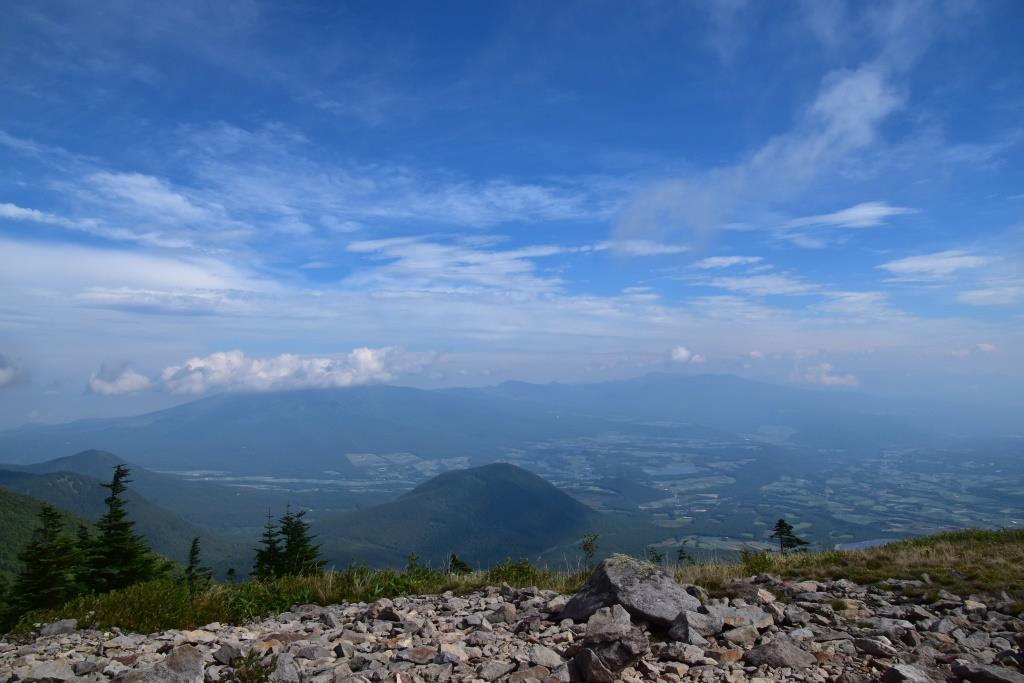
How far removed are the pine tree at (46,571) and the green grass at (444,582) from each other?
1071 inches

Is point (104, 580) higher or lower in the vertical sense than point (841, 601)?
lower

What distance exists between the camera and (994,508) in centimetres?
18250

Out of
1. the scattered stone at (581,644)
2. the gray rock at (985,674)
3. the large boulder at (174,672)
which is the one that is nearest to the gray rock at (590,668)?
the scattered stone at (581,644)

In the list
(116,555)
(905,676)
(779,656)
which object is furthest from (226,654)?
(116,555)

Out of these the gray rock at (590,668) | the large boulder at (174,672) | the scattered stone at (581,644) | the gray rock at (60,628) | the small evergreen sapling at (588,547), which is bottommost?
the small evergreen sapling at (588,547)

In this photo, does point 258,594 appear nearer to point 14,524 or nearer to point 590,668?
point 590,668

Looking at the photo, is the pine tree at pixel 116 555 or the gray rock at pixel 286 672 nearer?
the gray rock at pixel 286 672

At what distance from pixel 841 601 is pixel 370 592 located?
8001 millimetres

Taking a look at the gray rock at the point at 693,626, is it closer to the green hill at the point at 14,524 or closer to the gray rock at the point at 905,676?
the gray rock at the point at 905,676

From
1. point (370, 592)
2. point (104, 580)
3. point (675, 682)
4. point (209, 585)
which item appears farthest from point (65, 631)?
point (104, 580)

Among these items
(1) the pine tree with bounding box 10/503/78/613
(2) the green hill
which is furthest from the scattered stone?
(2) the green hill

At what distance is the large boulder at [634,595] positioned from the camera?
7.16 meters

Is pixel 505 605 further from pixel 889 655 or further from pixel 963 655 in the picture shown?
pixel 963 655

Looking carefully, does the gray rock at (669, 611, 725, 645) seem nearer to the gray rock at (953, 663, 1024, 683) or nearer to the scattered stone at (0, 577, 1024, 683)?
the scattered stone at (0, 577, 1024, 683)
